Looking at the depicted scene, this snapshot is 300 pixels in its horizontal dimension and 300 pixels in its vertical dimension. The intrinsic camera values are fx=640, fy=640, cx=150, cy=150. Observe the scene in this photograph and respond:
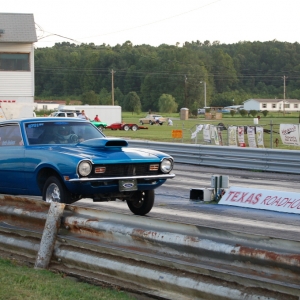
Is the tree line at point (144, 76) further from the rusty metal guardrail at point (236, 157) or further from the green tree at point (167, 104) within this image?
the rusty metal guardrail at point (236, 157)

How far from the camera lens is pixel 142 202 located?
33.2 feet

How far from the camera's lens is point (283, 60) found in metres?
180

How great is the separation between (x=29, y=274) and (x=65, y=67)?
5939 inches

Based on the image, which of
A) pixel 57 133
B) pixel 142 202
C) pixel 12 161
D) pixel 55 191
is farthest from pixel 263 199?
pixel 12 161

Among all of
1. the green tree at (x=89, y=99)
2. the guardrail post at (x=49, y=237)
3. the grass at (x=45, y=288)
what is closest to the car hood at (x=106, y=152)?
the guardrail post at (x=49, y=237)

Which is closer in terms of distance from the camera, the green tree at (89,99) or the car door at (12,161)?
the car door at (12,161)

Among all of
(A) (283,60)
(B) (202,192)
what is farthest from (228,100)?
(B) (202,192)

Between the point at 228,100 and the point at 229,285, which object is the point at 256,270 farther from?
the point at 228,100

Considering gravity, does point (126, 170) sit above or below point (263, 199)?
above

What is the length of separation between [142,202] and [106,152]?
48.1 inches

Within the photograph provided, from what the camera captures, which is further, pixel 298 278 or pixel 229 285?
pixel 229 285

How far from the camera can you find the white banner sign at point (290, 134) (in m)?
24.2

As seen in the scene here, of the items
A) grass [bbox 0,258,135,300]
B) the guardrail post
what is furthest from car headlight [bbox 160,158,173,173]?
grass [bbox 0,258,135,300]

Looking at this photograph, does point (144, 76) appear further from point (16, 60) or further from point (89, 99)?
point (16, 60)
